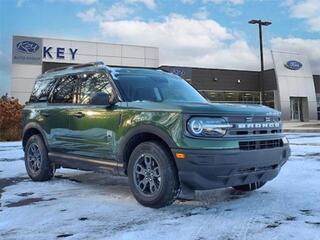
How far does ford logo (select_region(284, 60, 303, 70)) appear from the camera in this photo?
44281 millimetres

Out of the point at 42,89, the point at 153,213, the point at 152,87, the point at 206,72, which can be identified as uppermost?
the point at 206,72

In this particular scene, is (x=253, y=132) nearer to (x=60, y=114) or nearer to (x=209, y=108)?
(x=209, y=108)

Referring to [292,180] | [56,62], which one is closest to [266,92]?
[56,62]

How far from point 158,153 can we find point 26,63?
1437 inches

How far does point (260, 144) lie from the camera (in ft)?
17.6

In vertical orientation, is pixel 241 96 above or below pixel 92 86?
above

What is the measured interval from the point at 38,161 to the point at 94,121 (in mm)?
1932

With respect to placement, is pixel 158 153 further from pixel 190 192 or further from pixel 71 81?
pixel 71 81

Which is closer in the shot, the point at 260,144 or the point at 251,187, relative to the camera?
the point at 260,144

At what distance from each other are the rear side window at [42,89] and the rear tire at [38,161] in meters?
0.70

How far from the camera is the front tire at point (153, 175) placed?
5191 millimetres

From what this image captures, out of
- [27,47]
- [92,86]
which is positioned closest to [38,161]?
[92,86]

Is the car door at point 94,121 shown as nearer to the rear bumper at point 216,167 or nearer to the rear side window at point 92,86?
the rear side window at point 92,86

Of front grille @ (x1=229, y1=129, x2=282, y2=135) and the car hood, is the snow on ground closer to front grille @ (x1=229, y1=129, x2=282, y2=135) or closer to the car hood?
front grille @ (x1=229, y1=129, x2=282, y2=135)
